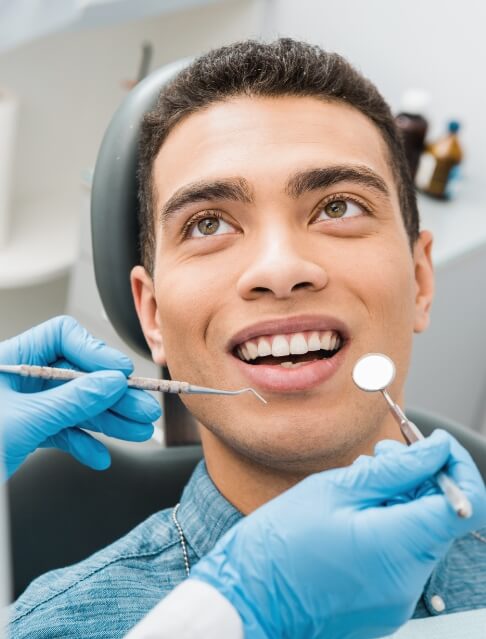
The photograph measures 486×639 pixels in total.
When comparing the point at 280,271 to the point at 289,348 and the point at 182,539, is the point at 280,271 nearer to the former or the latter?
the point at 289,348

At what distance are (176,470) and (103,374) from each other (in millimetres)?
429

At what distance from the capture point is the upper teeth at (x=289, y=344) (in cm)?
116

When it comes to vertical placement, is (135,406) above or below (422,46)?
below

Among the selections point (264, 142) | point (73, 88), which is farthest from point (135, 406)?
point (73, 88)

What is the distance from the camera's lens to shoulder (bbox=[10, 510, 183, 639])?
1.15 meters

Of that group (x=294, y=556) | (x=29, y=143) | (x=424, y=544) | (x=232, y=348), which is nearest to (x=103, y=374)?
(x=232, y=348)

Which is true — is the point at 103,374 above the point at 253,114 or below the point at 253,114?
below

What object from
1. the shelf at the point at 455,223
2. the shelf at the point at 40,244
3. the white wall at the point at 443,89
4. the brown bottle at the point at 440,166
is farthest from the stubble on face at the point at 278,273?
the shelf at the point at 40,244

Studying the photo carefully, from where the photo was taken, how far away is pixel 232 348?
1199mm

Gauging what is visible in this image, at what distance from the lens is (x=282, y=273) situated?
44.2 inches

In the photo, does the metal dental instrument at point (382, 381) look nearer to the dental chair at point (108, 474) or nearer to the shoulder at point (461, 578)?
the shoulder at point (461, 578)

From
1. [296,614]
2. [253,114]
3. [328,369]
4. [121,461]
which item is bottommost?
[296,614]

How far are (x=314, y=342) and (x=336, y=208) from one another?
23 centimetres

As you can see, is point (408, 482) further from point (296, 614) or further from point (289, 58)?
point (289, 58)
